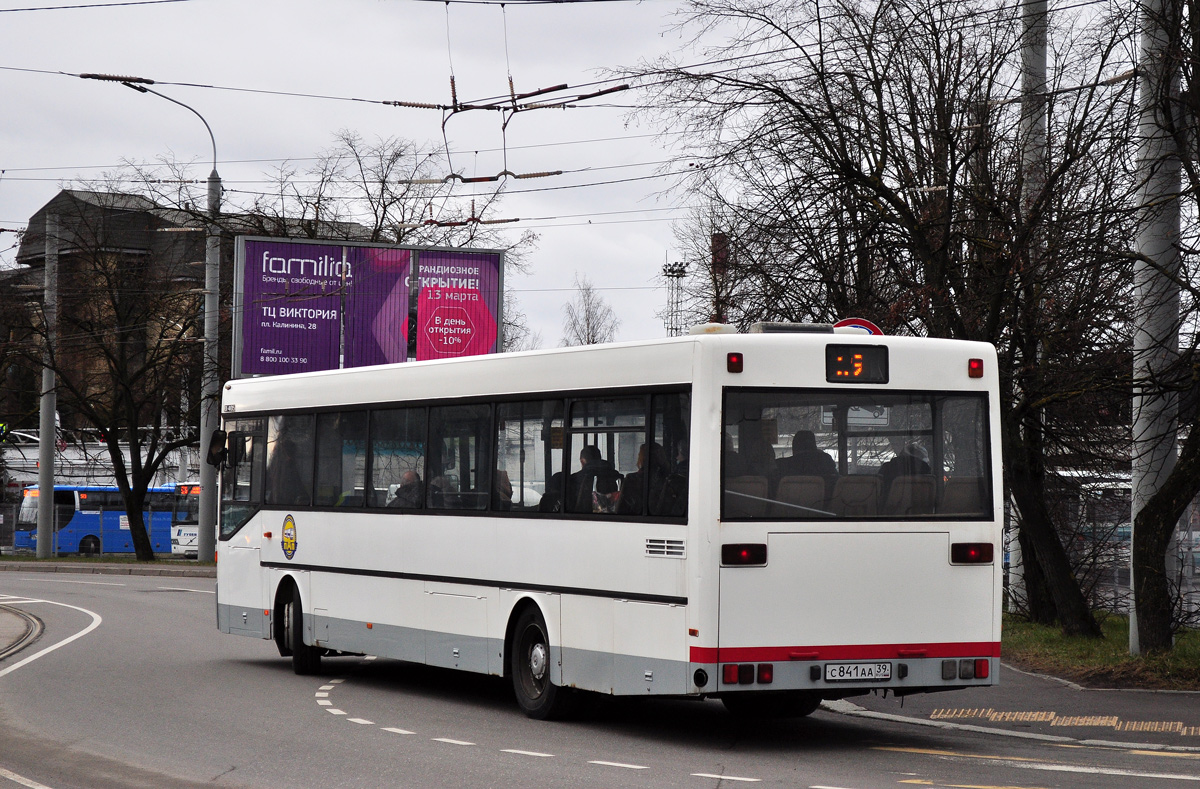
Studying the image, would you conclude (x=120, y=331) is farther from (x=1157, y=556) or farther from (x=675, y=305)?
(x=1157, y=556)

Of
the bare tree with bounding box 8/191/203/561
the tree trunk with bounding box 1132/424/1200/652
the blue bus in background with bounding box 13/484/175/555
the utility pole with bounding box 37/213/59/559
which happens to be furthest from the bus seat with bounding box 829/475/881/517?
the blue bus in background with bounding box 13/484/175/555

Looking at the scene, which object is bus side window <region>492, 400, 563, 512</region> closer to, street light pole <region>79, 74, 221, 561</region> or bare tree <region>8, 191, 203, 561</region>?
street light pole <region>79, 74, 221, 561</region>

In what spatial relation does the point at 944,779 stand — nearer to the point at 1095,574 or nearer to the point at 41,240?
the point at 1095,574

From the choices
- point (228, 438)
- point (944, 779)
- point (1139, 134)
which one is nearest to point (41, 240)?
point (228, 438)

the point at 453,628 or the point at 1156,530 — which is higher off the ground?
the point at 1156,530

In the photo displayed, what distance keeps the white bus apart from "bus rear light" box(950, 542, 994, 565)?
0.6 inches

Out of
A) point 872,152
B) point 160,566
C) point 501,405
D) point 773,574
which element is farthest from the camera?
point 160,566

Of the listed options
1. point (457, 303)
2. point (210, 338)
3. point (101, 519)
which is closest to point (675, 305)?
point (457, 303)

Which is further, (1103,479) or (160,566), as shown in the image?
(160,566)

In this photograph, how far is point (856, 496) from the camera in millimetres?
10484

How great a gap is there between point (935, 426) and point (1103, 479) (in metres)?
9.81

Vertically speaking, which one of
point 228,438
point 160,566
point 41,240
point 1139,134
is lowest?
point 160,566

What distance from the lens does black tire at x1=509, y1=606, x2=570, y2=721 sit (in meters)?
11.8

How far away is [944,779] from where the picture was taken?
29.3 feet
